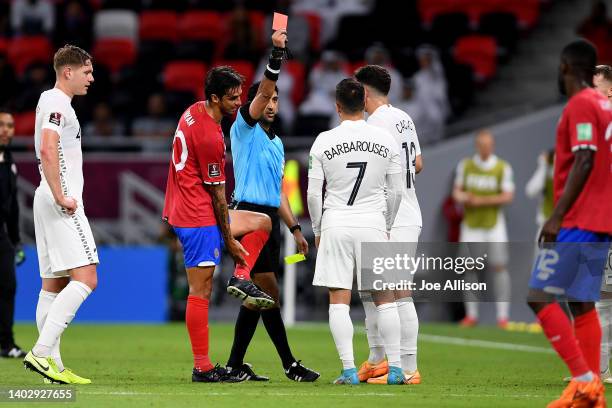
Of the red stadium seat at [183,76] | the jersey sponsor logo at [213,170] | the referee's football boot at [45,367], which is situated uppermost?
the red stadium seat at [183,76]

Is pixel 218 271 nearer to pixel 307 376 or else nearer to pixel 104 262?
pixel 104 262

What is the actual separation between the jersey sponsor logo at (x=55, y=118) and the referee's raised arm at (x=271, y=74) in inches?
56.5

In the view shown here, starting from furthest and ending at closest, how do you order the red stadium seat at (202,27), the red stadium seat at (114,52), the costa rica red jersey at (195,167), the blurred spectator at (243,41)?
the red stadium seat at (202,27) → the red stadium seat at (114,52) → the blurred spectator at (243,41) → the costa rica red jersey at (195,167)

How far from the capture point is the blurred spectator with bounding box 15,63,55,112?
2098 centimetres

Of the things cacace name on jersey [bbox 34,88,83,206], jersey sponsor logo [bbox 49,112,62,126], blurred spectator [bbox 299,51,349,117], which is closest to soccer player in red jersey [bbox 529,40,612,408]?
cacace name on jersey [bbox 34,88,83,206]

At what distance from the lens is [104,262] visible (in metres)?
18.3

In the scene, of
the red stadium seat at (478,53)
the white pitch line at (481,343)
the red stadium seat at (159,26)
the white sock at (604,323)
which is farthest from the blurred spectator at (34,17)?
the white sock at (604,323)

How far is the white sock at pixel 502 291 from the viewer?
18.6m

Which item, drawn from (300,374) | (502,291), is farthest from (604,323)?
(502,291)

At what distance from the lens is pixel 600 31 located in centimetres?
2030

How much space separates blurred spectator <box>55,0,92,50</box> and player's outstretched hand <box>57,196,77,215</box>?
43.6 ft

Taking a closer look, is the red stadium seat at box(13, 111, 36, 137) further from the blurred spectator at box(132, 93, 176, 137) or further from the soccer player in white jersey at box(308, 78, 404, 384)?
the soccer player in white jersey at box(308, 78, 404, 384)

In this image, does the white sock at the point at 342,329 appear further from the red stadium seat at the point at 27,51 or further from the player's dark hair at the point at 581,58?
the red stadium seat at the point at 27,51

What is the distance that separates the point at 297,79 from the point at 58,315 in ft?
40.3
